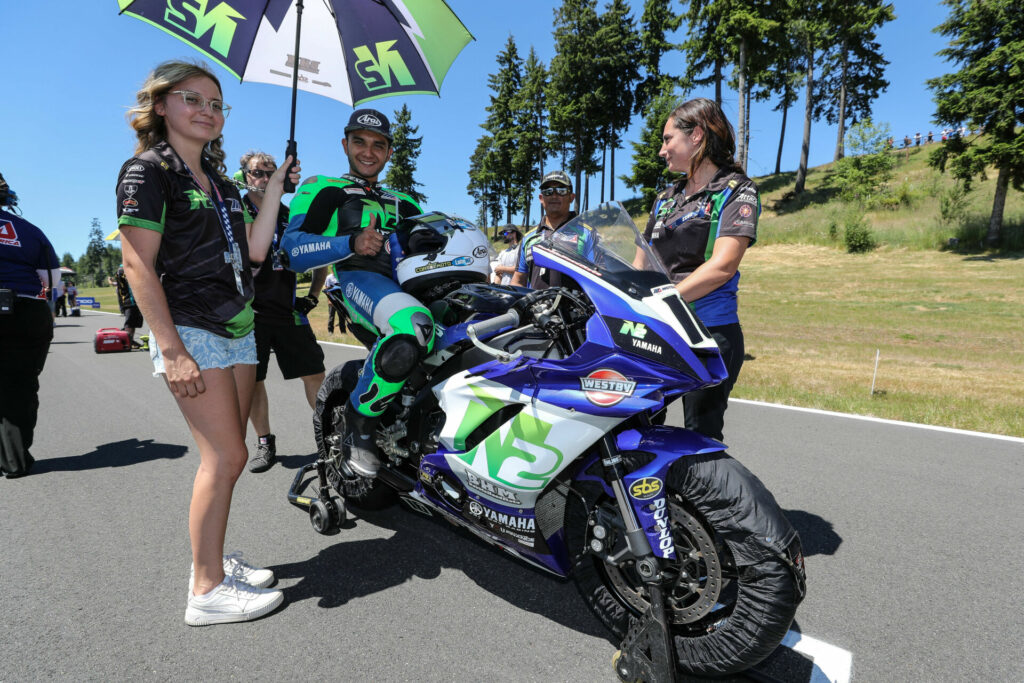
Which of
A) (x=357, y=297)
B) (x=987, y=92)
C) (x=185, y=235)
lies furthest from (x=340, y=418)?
(x=987, y=92)

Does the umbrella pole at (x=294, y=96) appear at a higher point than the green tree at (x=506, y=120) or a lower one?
lower

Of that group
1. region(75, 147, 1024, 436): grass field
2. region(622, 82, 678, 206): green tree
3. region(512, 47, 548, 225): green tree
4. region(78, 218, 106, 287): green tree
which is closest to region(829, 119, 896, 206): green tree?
region(75, 147, 1024, 436): grass field

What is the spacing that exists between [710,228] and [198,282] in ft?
7.47

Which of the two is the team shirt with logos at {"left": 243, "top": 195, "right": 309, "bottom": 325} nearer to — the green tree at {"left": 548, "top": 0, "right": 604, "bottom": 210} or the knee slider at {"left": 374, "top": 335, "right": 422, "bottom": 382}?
the knee slider at {"left": 374, "top": 335, "right": 422, "bottom": 382}

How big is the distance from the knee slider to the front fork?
0.97m

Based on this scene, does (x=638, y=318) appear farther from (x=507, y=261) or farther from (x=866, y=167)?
(x=866, y=167)

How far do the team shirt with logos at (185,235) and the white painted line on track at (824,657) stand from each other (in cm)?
259

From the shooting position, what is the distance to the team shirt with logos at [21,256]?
441cm

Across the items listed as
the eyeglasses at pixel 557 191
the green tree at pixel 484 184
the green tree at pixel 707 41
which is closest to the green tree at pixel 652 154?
the green tree at pixel 707 41

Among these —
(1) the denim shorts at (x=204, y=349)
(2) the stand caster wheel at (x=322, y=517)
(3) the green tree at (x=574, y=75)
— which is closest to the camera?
(1) the denim shorts at (x=204, y=349)

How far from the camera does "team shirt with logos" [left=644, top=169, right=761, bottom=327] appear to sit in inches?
101

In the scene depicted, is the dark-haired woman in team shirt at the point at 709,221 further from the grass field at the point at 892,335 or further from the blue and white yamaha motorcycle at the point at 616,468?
the grass field at the point at 892,335

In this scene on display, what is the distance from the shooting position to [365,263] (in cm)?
302

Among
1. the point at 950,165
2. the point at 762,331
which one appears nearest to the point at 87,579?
the point at 762,331
